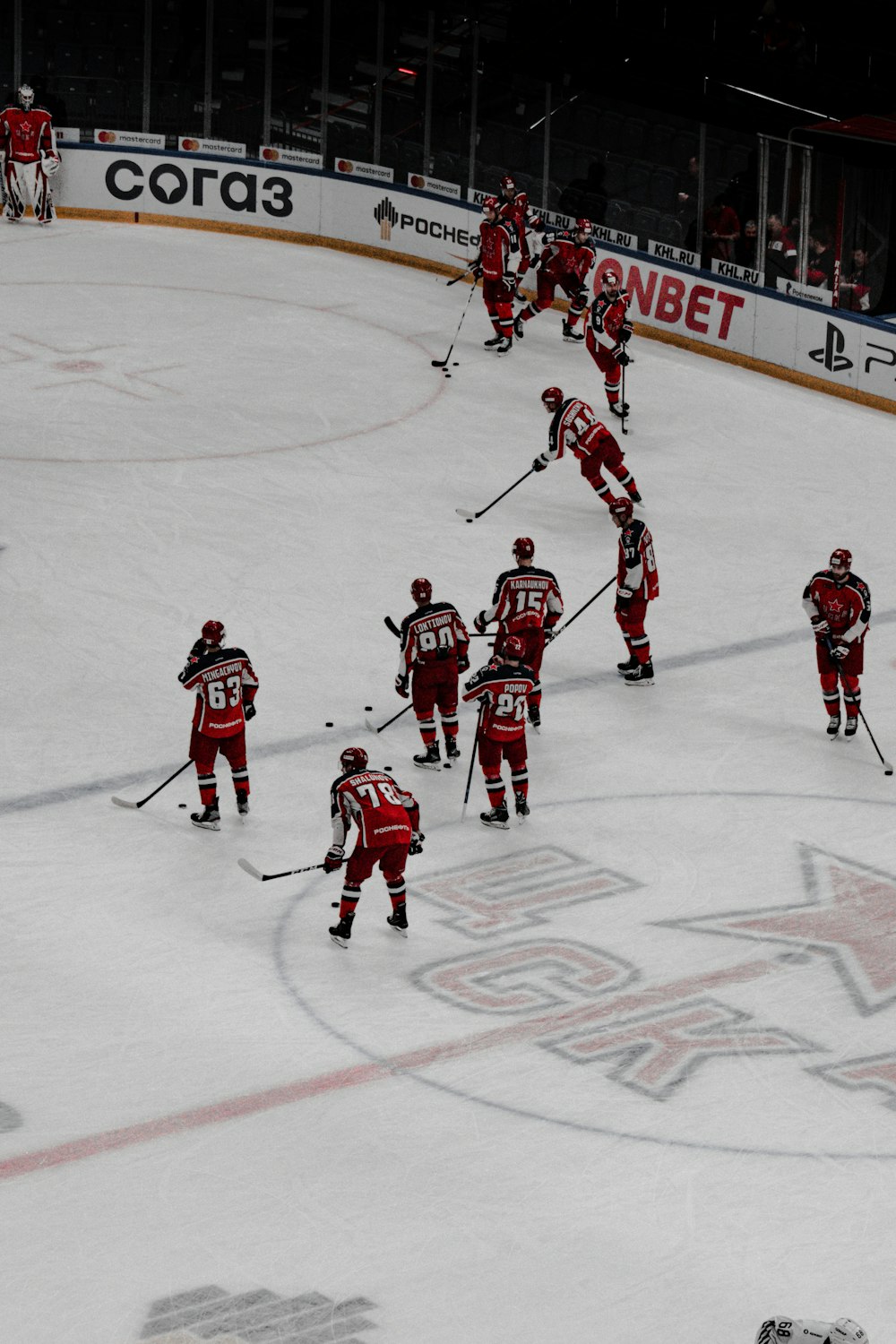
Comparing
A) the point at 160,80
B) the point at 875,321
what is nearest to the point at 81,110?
the point at 160,80

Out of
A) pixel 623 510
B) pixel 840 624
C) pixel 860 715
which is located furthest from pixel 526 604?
pixel 860 715

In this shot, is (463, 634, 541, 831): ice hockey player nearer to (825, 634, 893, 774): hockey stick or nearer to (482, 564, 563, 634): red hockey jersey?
(482, 564, 563, 634): red hockey jersey

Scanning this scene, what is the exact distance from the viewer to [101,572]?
14.5 meters

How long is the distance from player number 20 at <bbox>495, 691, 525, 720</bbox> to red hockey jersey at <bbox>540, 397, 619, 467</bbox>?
15.0 ft

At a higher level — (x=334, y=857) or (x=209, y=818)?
(x=334, y=857)

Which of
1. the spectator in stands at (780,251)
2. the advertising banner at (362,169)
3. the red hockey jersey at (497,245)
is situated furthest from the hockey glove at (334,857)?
the advertising banner at (362,169)

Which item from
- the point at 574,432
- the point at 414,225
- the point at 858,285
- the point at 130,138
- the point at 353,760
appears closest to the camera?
the point at 353,760

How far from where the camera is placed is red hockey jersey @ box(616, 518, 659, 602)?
12.8 m

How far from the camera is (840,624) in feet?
39.4

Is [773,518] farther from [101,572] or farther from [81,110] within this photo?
[81,110]

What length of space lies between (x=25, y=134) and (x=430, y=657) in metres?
12.9

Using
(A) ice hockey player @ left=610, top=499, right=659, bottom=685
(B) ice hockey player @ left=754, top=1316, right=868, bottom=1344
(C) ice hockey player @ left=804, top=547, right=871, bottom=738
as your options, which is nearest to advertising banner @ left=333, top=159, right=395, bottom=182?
(A) ice hockey player @ left=610, top=499, right=659, bottom=685

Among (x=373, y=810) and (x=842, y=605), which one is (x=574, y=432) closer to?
(x=842, y=605)

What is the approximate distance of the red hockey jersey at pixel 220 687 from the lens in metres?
10.8
